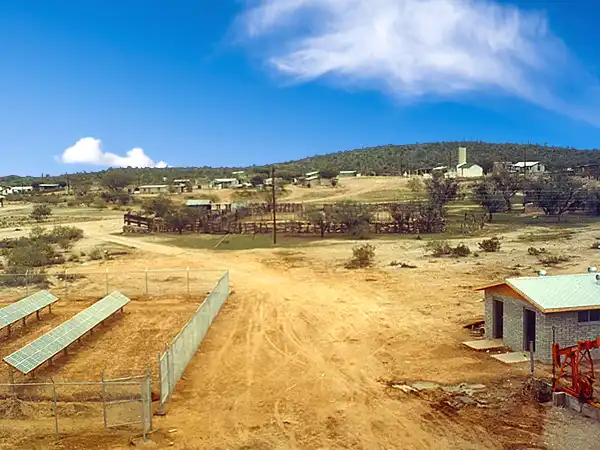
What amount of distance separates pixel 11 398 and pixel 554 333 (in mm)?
13235

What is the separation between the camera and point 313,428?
12.6m

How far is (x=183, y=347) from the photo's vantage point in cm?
1587

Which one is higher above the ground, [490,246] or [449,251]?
[490,246]

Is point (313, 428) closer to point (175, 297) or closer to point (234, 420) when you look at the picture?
point (234, 420)

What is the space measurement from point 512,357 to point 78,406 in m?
11.1

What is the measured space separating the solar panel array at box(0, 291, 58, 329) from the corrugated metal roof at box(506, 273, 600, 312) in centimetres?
1581

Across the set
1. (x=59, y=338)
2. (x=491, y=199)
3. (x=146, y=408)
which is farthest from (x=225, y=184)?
(x=146, y=408)

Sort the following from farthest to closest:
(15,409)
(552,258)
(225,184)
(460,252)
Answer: (225,184) → (460,252) → (552,258) → (15,409)

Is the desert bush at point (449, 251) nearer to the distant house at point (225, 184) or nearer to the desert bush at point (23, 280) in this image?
the desert bush at point (23, 280)

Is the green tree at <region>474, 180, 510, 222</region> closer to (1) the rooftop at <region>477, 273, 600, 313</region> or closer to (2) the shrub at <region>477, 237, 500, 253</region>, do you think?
(2) the shrub at <region>477, 237, 500, 253</region>

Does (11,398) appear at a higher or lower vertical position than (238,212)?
lower

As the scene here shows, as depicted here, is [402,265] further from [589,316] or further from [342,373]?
[342,373]

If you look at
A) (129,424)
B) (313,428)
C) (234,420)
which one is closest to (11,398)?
(129,424)

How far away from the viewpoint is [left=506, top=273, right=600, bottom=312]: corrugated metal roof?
51.8 feet
